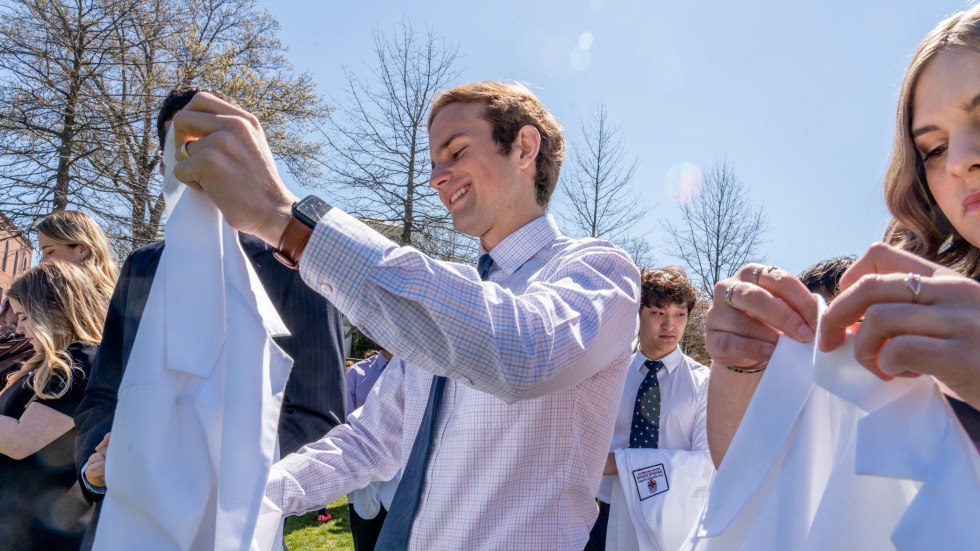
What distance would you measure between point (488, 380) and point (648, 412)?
11.3ft

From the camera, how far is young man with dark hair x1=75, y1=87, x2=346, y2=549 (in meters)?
2.34

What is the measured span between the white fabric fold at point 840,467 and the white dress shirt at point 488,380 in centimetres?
42

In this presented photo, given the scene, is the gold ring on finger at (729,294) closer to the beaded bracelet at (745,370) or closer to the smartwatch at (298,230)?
the beaded bracelet at (745,370)

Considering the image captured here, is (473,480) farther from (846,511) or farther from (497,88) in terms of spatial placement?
(497,88)

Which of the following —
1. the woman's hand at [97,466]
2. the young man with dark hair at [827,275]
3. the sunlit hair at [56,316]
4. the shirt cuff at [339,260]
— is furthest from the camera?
the sunlit hair at [56,316]

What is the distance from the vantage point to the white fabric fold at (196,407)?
52.1 inches

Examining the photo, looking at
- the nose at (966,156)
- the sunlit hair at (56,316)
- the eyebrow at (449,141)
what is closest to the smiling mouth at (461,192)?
the eyebrow at (449,141)

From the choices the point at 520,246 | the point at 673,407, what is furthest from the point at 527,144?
the point at 673,407

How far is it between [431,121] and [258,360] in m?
1.33

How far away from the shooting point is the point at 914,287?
3.07 feet

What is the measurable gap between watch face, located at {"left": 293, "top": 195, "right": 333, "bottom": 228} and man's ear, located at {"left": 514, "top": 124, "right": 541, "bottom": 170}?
1.17 metres

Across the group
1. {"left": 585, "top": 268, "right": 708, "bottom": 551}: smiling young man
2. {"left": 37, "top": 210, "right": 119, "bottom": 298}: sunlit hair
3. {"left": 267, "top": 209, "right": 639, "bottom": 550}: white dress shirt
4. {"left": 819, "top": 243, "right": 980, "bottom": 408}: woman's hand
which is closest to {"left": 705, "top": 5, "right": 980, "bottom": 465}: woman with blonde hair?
{"left": 819, "top": 243, "right": 980, "bottom": 408}: woman's hand

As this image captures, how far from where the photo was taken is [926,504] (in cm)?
93

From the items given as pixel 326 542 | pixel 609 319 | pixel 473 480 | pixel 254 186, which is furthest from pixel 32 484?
pixel 326 542
